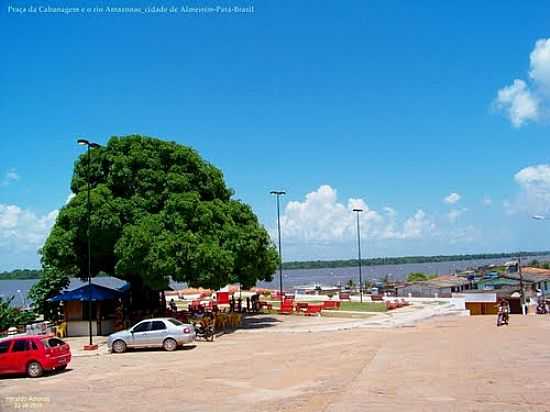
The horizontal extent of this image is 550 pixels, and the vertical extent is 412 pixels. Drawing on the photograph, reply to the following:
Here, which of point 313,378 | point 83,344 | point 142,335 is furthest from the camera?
point 83,344

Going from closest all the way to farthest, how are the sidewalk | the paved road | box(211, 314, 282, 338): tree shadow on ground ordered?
the paved road
the sidewalk
box(211, 314, 282, 338): tree shadow on ground

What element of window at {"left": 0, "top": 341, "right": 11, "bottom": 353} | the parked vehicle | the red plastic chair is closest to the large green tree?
the parked vehicle

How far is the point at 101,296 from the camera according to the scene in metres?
33.7

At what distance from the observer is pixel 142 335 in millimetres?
26359

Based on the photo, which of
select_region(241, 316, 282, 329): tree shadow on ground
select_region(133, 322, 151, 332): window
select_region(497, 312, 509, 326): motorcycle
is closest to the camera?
select_region(133, 322, 151, 332): window

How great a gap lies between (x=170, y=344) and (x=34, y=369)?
6.79 meters

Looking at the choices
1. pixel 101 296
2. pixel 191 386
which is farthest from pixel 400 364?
pixel 101 296

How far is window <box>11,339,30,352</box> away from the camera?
67.6ft

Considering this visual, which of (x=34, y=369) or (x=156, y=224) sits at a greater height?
(x=156, y=224)

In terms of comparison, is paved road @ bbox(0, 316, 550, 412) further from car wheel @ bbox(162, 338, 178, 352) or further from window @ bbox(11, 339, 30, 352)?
window @ bbox(11, 339, 30, 352)

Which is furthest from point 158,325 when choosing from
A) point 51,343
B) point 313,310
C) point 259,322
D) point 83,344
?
point 313,310

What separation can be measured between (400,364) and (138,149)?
23.0 metres

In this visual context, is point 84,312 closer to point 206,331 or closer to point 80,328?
point 80,328

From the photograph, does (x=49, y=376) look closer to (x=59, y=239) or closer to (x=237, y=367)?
(x=237, y=367)
